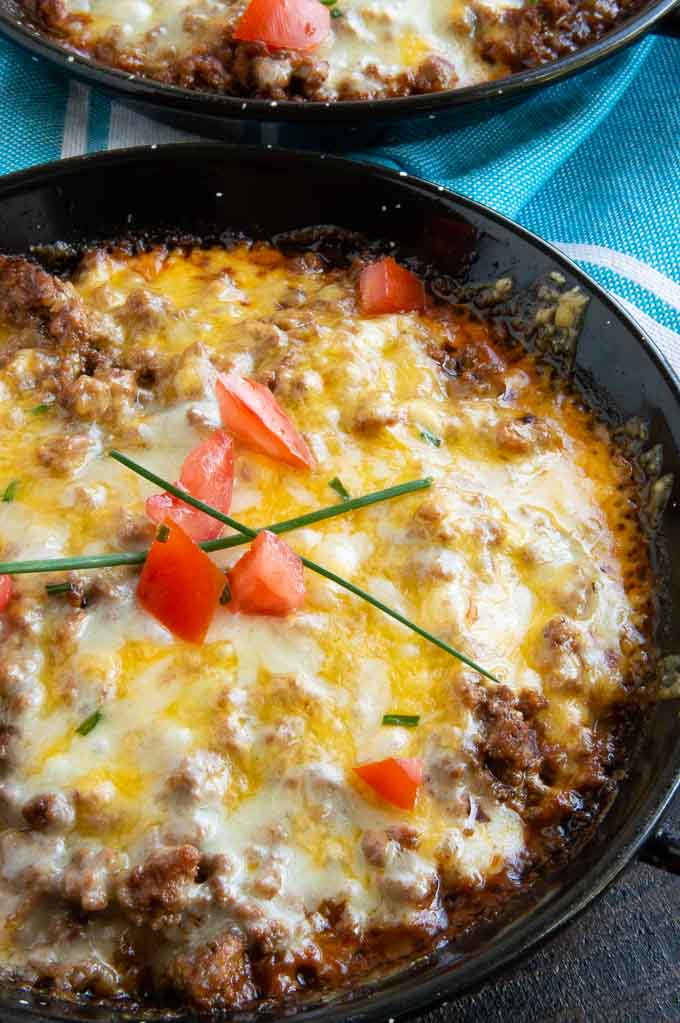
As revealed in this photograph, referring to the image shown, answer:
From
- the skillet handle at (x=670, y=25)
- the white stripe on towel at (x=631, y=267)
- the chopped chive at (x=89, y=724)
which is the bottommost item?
the chopped chive at (x=89, y=724)

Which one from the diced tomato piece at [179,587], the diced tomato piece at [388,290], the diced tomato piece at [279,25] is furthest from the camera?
the diced tomato piece at [279,25]

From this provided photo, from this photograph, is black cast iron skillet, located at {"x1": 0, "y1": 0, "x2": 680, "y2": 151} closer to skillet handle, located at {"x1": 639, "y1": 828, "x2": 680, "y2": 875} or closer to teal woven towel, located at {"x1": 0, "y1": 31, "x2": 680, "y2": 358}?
teal woven towel, located at {"x1": 0, "y1": 31, "x2": 680, "y2": 358}

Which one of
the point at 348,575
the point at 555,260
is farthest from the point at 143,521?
the point at 555,260

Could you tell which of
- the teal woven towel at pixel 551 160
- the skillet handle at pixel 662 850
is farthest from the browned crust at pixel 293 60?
the skillet handle at pixel 662 850

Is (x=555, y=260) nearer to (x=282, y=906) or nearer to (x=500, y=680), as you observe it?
(x=500, y=680)

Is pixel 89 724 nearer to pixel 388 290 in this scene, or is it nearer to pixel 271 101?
pixel 388 290

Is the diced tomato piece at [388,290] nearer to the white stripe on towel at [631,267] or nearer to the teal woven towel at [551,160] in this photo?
the teal woven towel at [551,160]
